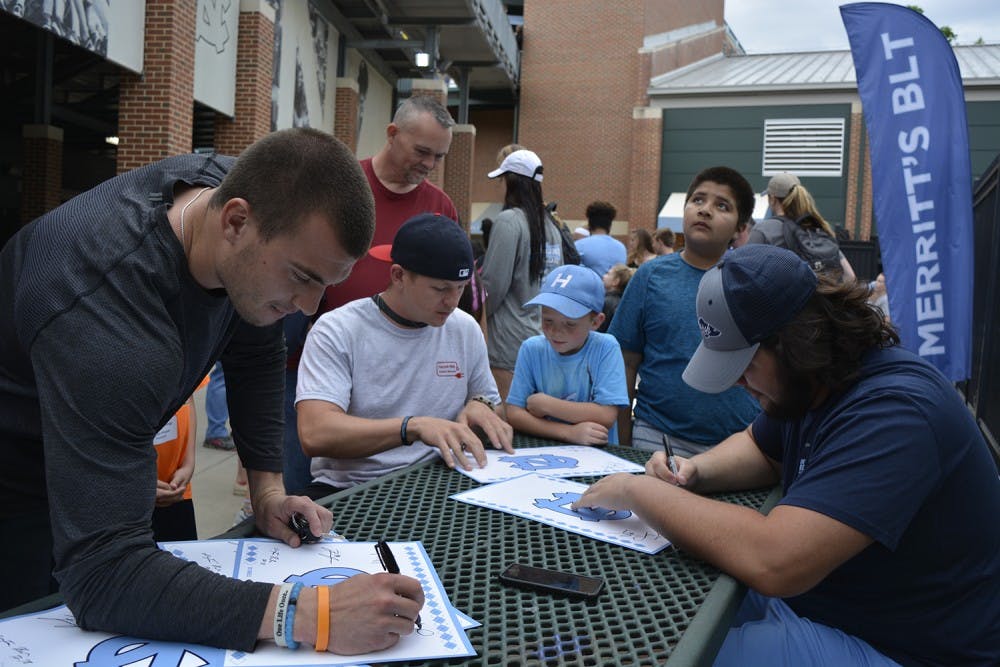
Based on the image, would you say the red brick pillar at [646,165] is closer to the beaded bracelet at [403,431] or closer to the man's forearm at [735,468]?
→ the man's forearm at [735,468]

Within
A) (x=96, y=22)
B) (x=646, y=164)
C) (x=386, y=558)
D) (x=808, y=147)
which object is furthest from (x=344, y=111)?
(x=386, y=558)

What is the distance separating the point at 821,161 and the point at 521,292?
810 inches

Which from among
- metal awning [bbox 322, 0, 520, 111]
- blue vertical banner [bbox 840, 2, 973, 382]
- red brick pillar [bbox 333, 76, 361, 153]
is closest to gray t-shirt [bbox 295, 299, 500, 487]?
blue vertical banner [bbox 840, 2, 973, 382]

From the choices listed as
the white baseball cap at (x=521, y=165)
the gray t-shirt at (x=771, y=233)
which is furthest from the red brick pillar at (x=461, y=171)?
the white baseball cap at (x=521, y=165)

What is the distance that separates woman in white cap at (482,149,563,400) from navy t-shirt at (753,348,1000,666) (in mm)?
2465

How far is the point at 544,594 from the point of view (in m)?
1.43

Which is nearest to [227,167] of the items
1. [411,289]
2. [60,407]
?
[60,407]

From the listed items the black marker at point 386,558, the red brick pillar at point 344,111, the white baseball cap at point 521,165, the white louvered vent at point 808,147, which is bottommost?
the black marker at point 386,558

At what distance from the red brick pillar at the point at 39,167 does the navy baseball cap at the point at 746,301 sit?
15669 millimetres

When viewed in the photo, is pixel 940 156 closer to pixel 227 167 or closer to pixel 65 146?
pixel 227 167

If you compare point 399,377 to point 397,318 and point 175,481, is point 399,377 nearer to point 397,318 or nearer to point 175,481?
point 397,318

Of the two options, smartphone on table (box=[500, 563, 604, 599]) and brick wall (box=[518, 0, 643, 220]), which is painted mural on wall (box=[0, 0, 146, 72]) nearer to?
smartphone on table (box=[500, 563, 604, 599])

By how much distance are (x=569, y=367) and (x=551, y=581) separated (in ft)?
5.34

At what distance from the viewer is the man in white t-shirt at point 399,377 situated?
2346 millimetres
